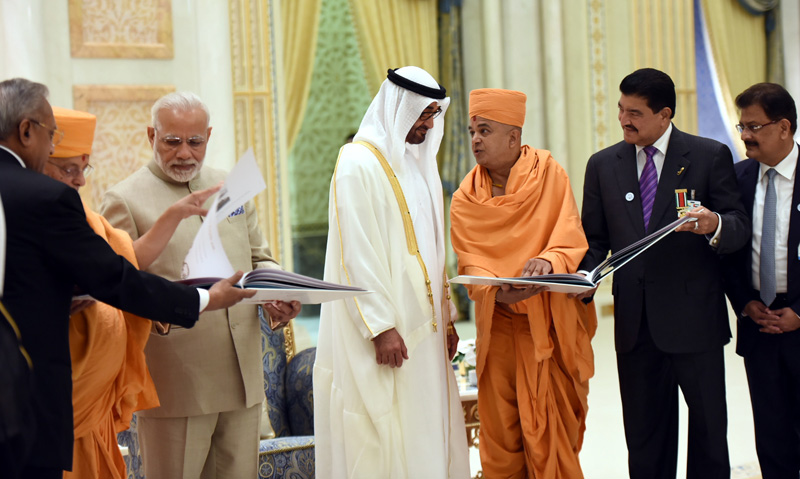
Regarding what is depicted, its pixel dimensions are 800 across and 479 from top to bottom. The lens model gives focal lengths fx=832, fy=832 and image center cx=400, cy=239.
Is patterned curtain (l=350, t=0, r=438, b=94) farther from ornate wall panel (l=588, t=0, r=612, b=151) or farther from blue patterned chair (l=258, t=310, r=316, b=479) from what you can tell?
blue patterned chair (l=258, t=310, r=316, b=479)

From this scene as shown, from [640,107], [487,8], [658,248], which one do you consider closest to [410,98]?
[640,107]

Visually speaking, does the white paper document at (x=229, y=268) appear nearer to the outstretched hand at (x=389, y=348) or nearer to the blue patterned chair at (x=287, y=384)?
the outstretched hand at (x=389, y=348)

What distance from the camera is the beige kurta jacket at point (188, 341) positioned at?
8.61ft

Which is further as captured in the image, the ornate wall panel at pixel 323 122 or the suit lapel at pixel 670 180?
the ornate wall panel at pixel 323 122

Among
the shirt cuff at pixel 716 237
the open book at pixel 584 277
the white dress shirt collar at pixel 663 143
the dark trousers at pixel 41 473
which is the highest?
the white dress shirt collar at pixel 663 143

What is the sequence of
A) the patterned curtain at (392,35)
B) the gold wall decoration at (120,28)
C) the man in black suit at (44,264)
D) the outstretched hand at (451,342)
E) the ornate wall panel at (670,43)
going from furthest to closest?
the ornate wall panel at (670,43)
the patterned curtain at (392,35)
the gold wall decoration at (120,28)
the outstretched hand at (451,342)
the man in black suit at (44,264)

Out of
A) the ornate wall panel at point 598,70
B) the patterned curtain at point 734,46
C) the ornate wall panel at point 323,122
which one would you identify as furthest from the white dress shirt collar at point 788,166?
the patterned curtain at point 734,46

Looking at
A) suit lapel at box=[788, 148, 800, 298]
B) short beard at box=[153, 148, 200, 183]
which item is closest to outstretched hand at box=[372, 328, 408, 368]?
short beard at box=[153, 148, 200, 183]

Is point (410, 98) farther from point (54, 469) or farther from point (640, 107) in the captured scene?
point (54, 469)

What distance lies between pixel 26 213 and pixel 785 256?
102 inches

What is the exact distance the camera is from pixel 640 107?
317 centimetres

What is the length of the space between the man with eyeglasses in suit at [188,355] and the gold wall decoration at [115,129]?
288cm

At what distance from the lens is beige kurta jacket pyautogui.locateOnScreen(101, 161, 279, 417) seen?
8.61 ft

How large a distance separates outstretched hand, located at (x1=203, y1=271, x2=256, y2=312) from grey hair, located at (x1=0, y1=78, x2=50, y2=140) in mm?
605
